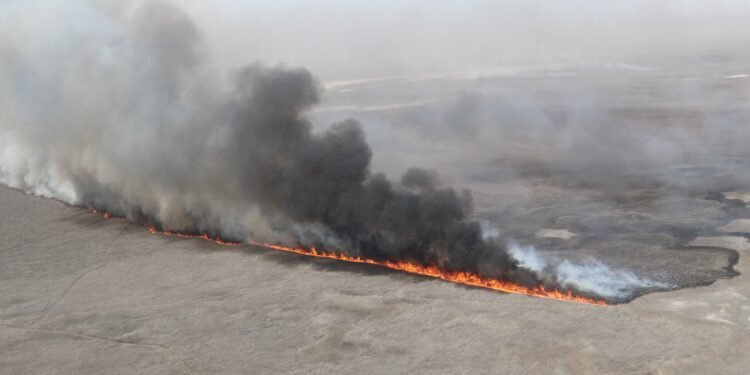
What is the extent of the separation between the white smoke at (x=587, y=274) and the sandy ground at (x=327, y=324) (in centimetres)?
89

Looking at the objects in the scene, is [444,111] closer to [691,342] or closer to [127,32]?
[127,32]

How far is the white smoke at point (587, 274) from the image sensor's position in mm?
17312

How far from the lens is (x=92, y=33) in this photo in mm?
32500

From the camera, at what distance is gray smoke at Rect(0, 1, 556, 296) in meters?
20.6

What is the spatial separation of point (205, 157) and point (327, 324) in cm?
1153

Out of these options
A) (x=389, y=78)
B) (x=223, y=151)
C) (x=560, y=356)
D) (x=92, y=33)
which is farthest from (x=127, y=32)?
(x=389, y=78)

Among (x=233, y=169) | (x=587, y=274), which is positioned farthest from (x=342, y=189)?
(x=587, y=274)

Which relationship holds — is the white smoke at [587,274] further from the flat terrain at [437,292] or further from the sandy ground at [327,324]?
the sandy ground at [327,324]

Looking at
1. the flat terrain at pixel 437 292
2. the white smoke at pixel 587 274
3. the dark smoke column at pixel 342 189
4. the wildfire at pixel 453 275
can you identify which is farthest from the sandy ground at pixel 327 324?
the dark smoke column at pixel 342 189

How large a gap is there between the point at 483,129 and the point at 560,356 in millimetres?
31262

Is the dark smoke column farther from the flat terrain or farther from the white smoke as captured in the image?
the flat terrain

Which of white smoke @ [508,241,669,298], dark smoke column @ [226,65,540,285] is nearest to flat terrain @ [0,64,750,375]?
white smoke @ [508,241,669,298]

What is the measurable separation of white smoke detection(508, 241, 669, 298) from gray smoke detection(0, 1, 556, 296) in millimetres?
579

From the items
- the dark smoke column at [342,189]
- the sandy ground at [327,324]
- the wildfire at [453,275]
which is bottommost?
the sandy ground at [327,324]
